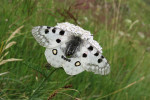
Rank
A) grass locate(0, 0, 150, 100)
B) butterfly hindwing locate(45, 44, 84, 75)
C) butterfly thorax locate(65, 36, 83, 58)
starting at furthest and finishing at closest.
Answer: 1. grass locate(0, 0, 150, 100)
2. butterfly thorax locate(65, 36, 83, 58)
3. butterfly hindwing locate(45, 44, 84, 75)

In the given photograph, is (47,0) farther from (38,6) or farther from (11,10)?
(11,10)

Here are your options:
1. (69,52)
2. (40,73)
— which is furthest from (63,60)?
(40,73)

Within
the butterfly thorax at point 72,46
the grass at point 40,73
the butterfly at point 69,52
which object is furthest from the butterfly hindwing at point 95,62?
the grass at point 40,73

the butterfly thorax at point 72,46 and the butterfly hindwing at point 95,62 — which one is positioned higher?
the butterfly thorax at point 72,46

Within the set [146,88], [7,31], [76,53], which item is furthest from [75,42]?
[146,88]

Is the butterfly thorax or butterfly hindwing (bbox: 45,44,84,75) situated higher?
the butterfly thorax

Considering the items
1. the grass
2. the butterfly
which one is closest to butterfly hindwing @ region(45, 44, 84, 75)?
the butterfly

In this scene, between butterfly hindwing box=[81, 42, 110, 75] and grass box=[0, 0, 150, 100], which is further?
grass box=[0, 0, 150, 100]

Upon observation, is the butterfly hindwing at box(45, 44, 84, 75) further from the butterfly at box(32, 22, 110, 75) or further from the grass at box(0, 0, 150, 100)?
the grass at box(0, 0, 150, 100)

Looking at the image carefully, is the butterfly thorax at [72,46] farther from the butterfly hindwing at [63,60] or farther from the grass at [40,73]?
the grass at [40,73]
